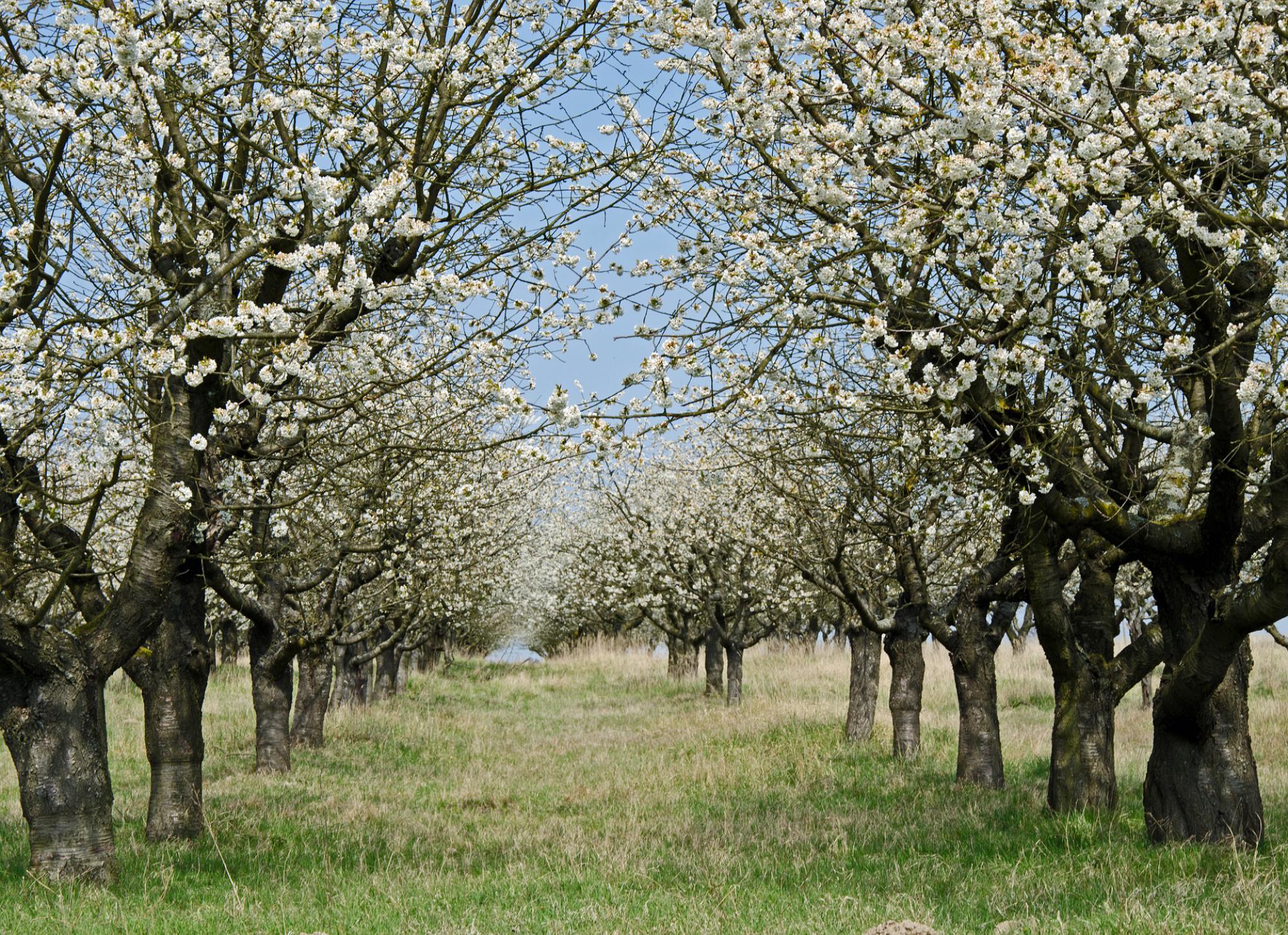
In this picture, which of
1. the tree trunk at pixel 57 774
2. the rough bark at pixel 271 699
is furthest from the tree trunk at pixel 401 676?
the tree trunk at pixel 57 774

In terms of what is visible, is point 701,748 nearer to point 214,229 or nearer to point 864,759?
point 864,759

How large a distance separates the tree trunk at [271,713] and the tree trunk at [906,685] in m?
9.31

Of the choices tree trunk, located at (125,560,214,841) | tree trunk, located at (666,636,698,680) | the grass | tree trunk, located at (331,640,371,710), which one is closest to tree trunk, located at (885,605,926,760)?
the grass

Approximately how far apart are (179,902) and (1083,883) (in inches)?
255

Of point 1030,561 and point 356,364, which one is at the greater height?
point 356,364

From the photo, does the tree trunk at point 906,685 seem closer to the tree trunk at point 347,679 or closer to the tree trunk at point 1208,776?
the tree trunk at point 1208,776

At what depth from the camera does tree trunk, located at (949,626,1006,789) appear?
44.1 ft

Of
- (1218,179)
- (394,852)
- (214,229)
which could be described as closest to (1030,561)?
(1218,179)

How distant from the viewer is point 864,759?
16.8 metres

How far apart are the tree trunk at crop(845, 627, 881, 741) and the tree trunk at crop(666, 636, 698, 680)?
675 inches

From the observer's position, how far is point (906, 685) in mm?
16625

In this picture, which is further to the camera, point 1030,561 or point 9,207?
point 1030,561

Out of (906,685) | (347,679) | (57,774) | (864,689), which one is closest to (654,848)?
(57,774)

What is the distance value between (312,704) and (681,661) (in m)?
20.6
